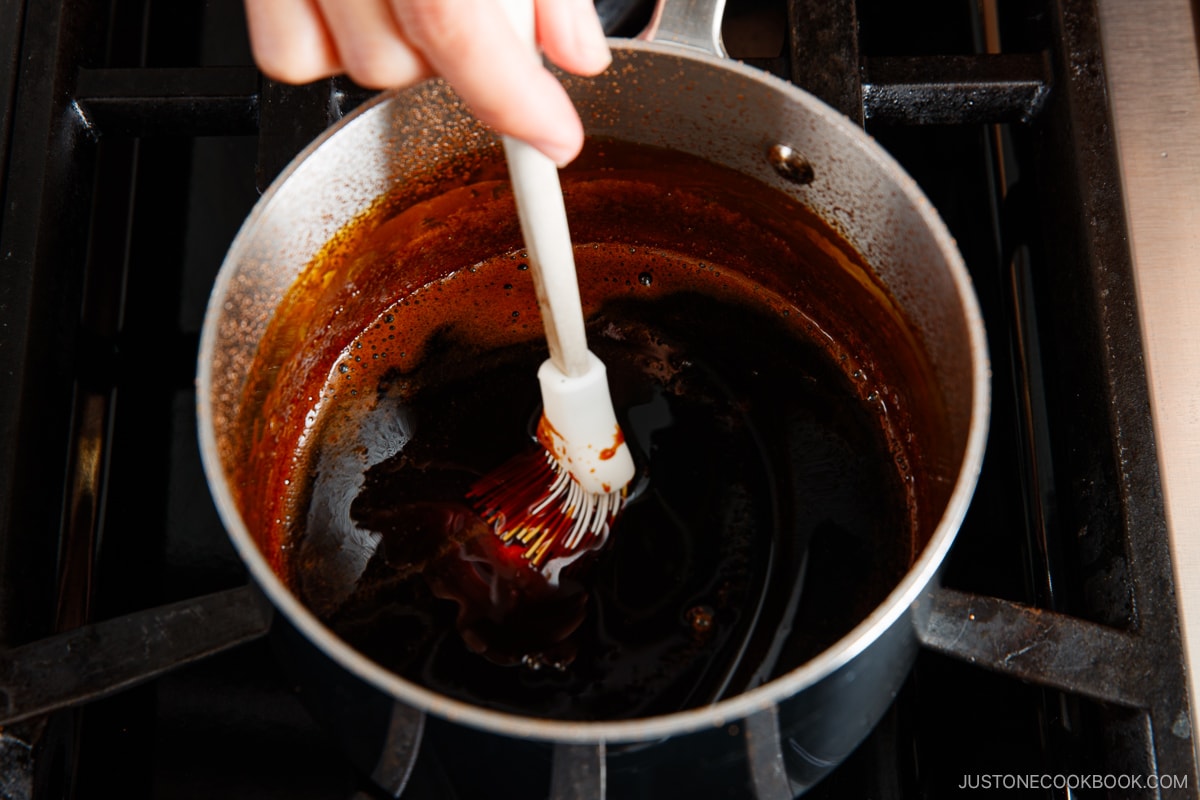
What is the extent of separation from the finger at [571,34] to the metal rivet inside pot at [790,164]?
5.0 inches

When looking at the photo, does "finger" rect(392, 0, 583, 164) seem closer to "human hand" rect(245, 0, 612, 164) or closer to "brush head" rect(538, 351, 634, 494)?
"human hand" rect(245, 0, 612, 164)

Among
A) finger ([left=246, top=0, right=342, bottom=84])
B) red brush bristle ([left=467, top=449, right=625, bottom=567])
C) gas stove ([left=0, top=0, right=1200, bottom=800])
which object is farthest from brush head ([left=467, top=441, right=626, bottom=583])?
finger ([left=246, top=0, right=342, bottom=84])

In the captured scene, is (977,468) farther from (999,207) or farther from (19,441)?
(19,441)

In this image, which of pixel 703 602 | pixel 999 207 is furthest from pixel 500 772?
pixel 999 207

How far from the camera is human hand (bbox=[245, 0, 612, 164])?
13.4 inches

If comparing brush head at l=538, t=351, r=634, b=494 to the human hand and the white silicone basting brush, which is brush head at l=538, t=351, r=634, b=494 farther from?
the human hand

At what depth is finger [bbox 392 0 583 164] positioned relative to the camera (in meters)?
0.34

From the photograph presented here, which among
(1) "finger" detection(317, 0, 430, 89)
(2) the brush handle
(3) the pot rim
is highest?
(1) "finger" detection(317, 0, 430, 89)

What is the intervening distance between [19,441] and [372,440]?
0.17 metres

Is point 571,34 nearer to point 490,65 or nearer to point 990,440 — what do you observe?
point 490,65

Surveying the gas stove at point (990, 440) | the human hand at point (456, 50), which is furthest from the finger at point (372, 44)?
the gas stove at point (990, 440)

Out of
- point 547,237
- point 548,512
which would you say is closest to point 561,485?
point 548,512

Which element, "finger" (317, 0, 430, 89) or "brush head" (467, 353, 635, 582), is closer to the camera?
"finger" (317, 0, 430, 89)

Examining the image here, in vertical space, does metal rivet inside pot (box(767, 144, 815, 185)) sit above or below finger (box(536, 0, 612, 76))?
below
